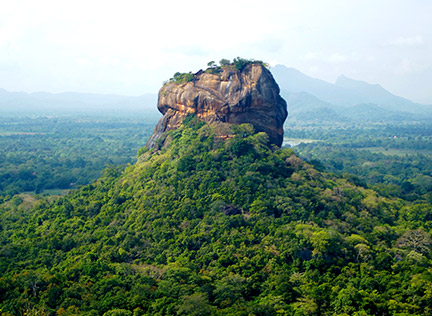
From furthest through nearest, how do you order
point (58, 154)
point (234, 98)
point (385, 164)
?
point (58, 154) → point (385, 164) → point (234, 98)

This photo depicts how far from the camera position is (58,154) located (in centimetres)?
8638

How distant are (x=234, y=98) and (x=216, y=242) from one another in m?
13.8

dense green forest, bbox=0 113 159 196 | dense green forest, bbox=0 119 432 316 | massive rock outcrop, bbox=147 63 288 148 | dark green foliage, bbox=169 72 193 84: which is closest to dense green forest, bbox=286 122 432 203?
massive rock outcrop, bbox=147 63 288 148

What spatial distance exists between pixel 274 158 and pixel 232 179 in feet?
14.8

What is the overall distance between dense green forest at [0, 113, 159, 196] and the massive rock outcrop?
20.7m

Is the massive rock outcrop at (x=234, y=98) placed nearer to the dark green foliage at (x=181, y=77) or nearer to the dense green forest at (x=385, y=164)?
the dark green foliage at (x=181, y=77)

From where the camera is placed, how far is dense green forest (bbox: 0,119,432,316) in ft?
69.6

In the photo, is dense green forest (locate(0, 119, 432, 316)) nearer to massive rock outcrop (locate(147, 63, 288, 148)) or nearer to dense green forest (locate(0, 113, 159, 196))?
massive rock outcrop (locate(147, 63, 288, 148))

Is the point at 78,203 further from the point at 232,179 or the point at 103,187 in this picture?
the point at 232,179

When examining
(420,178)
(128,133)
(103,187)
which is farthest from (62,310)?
(128,133)

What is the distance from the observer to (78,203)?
3578 cm

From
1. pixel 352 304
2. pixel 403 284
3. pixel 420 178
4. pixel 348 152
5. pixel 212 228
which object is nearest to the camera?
pixel 352 304

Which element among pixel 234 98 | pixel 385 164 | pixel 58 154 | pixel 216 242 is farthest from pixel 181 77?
pixel 58 154

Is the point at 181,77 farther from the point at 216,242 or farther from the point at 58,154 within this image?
the point at 58,154
